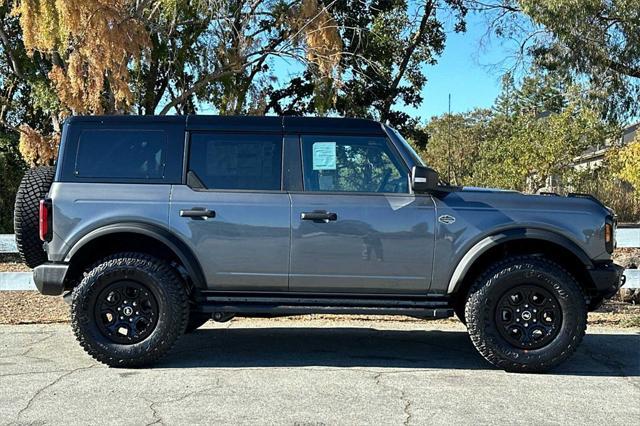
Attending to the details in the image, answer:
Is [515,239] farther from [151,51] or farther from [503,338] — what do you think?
[151,51]

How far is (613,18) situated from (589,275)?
40.7 feet

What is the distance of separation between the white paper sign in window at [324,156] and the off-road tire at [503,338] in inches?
64.7

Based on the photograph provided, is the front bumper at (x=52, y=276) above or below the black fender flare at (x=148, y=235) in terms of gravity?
below

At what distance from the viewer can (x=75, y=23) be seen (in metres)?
10.5

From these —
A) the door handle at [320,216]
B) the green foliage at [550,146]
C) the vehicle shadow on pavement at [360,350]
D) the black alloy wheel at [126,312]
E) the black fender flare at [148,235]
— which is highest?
the green foliage at [550,146]

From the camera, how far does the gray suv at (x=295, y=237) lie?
5742 mm

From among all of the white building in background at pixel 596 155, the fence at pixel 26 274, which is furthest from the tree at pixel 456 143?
the fence at pixel 26 274

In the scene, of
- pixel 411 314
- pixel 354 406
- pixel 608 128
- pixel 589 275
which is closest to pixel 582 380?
pixel 589 275

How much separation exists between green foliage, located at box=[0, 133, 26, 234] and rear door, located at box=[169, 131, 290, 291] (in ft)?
36.1

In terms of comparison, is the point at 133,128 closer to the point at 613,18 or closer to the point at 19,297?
the point at 19,297

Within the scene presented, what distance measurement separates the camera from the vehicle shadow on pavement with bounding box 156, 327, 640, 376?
614 cm

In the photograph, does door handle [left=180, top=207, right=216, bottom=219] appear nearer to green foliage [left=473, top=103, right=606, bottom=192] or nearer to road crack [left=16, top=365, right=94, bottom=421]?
road crack [left=16, top=365, right=94, bottom=421]

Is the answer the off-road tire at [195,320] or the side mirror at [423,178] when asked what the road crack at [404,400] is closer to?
the side mirror at [423,178]

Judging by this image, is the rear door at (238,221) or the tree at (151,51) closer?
the rear door at (238,221)
